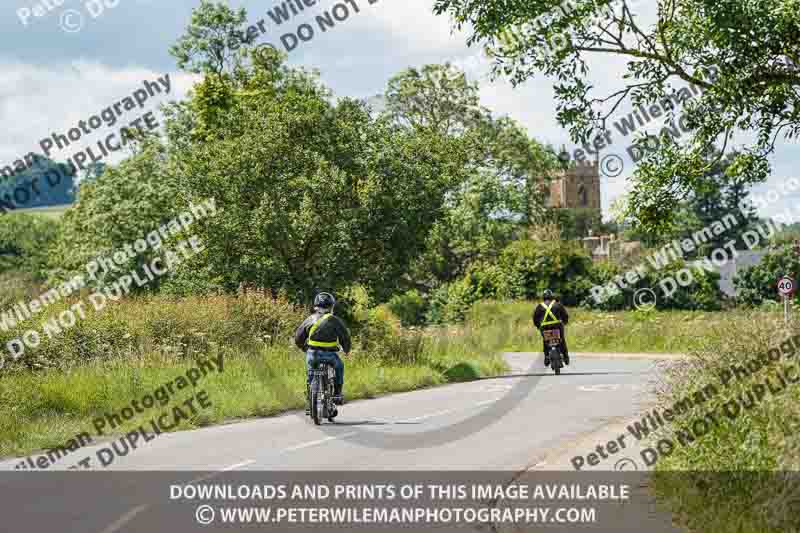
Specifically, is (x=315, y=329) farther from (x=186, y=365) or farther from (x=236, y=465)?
(x=186, y=365)

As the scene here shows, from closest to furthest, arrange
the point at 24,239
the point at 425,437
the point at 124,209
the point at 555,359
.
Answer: the point at 425,437 → the point at 555,359 → the point at 124,209 → the point at 24,239

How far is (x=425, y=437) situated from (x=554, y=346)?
542 inches

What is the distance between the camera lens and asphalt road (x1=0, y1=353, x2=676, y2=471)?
13.1 meters

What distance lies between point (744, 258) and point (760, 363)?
79.7m

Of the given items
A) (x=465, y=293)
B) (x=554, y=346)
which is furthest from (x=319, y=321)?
(x=465, y=293)

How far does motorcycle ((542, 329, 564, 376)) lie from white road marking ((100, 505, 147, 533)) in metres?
19.3

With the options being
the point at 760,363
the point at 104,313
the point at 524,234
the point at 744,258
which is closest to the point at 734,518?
the point at 760,363

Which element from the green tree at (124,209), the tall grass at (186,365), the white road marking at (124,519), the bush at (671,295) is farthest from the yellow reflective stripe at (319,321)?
the bush at (671,295)

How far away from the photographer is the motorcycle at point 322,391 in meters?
16.9

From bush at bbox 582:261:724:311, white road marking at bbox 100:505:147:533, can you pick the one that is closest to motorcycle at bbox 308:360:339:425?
white road marking at bbox 100:505:147:533

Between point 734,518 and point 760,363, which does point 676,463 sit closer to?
point 760,363

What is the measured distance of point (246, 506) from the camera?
1008 cm

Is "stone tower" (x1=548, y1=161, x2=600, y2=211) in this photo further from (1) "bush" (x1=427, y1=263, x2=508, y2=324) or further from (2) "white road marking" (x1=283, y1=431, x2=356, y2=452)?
(2) "white road marking" (x1=283, y1=431, x2=356, y2=452)

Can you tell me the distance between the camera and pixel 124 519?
31.4 ft
